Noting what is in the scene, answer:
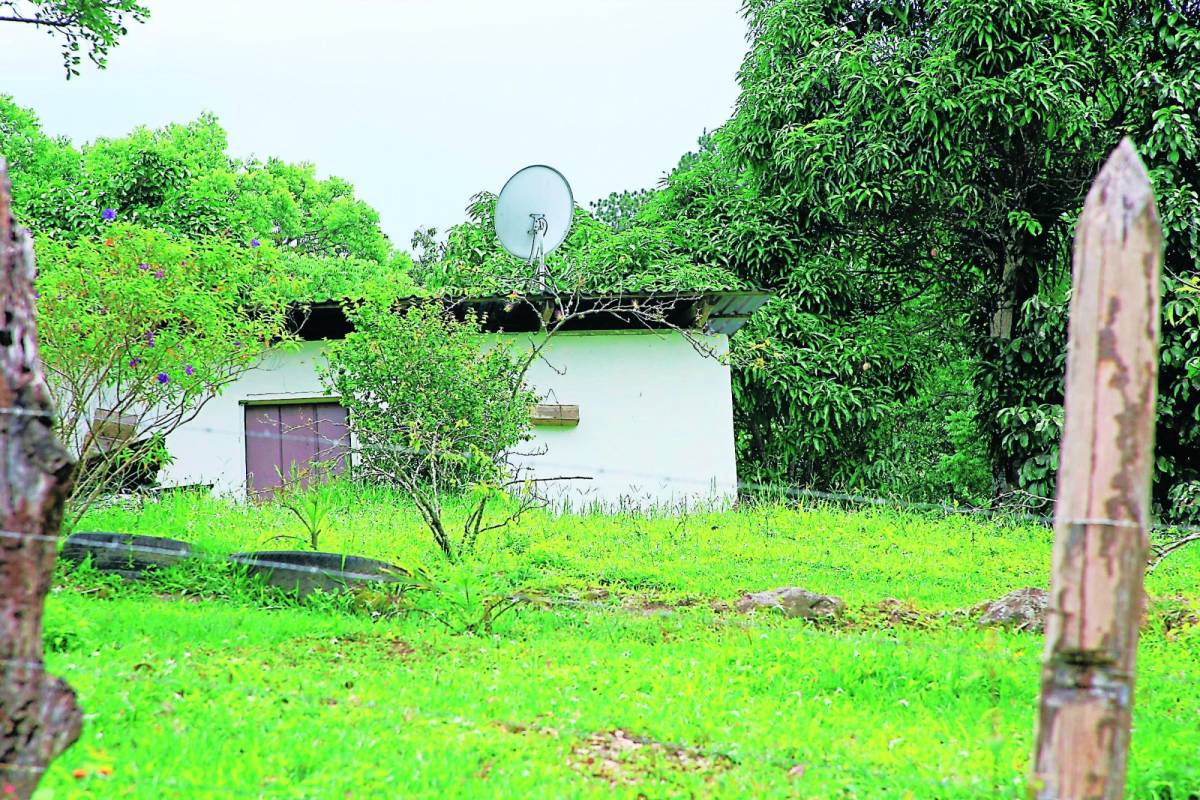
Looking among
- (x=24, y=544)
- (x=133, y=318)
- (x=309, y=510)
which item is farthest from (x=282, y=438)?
(x=24, y=544)

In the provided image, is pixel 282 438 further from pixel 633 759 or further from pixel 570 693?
pixel 633 759

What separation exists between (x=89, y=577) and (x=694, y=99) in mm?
23720

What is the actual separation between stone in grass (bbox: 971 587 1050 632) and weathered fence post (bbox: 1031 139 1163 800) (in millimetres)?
4405

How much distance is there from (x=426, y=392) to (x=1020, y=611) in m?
5.09

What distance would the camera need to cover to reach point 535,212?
12109 mm

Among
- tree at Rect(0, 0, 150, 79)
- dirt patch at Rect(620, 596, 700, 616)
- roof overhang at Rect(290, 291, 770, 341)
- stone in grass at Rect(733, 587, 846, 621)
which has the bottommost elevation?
dirt patch at Rect(620, 596, 700, 616)

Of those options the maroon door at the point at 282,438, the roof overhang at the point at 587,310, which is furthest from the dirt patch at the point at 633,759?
the maroon door at the point at 282,438

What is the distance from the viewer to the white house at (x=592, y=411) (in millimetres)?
12195

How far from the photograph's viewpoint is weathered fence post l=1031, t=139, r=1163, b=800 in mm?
2264

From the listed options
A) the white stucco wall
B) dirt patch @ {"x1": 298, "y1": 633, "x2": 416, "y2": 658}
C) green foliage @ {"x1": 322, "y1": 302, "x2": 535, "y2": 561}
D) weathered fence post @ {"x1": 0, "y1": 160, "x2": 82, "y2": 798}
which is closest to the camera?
weathered fence post @ {"x1": 0, "y1": 160, "x2": 82, "y2": 798}

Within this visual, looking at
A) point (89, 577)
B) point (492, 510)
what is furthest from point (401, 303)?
point (89, 577)

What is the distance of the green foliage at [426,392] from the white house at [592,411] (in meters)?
2.46

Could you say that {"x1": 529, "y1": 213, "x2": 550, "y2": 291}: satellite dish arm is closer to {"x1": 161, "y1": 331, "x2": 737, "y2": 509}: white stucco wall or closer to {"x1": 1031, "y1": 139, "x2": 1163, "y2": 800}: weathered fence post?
{"x1": 161, "y1": 331, "x2": 737, "y2": 509}: white stucco wall

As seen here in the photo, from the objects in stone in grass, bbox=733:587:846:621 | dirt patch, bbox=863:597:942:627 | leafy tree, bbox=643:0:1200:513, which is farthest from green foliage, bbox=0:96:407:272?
dirt patch, bbox=863:597:942:627
